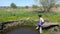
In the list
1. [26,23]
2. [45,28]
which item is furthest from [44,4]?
[45,28]

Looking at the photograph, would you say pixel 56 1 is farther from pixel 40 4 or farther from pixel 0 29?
pixel 0 29

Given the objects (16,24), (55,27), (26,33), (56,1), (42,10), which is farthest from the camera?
(42,10)

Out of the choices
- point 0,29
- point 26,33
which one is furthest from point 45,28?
point 0,29

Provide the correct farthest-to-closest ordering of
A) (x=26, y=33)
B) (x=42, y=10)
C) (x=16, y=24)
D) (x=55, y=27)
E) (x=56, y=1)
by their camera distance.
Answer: (x=42, y=10)
(x=56, y=1)
(x=16, y=24)
(x=55, y=27)
(x=26, y=33)

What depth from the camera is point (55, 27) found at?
60.5 feet

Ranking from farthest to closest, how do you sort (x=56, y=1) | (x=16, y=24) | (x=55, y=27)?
(x=56, y=1) < (x=16, y=24) < (x=55, y=27)

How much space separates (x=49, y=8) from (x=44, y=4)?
1.86 meters

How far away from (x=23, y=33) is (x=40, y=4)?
101 ft

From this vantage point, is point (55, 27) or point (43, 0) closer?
point (55, 27)

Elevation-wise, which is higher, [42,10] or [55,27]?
[55,27]

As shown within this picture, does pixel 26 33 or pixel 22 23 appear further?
pixel 22 23

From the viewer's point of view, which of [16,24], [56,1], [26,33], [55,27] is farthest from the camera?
[56,1]

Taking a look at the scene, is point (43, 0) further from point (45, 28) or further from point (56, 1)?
point (45, 28)

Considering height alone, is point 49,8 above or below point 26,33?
below
